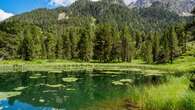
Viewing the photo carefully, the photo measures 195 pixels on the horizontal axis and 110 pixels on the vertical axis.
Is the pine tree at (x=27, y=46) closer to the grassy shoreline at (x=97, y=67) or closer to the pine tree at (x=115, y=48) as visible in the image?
the grassy shoreline at (x=97, y=67)

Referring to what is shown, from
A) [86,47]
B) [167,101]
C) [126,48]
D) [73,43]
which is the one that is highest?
[73,43]

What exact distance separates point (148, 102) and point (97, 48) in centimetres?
11695

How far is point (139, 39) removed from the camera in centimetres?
19575

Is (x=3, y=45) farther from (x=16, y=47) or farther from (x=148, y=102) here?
Result: (x=148, y=102)

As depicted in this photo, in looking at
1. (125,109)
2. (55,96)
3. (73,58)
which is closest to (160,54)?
(73,58)

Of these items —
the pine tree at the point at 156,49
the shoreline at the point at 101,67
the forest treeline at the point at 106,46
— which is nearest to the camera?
the shoreline at the point at 101,67

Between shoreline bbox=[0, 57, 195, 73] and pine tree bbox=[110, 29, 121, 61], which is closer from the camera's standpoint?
shoreline bbox=[0, 57, 195, 73]

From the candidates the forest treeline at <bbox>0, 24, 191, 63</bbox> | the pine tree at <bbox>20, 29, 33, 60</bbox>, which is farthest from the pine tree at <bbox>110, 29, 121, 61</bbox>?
the pine tree at <bbox>20, 29, 33, 60</bbox>

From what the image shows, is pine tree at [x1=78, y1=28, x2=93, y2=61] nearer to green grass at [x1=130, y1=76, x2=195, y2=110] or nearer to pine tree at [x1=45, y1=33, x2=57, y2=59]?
pine tree at [x1=45, y1=33, x2=57, y2=59]

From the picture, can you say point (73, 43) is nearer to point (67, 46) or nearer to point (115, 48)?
point (67, 46)

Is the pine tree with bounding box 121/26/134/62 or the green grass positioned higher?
the pine tree with bounding box 121/26/134/62

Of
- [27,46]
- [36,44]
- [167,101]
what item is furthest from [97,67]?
[167,101]

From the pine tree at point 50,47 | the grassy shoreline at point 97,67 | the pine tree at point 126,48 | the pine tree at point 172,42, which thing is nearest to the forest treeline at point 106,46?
the pine tree at point 126,48

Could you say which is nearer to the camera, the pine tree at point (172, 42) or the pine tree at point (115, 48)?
the pine tree at point (172, 42)
